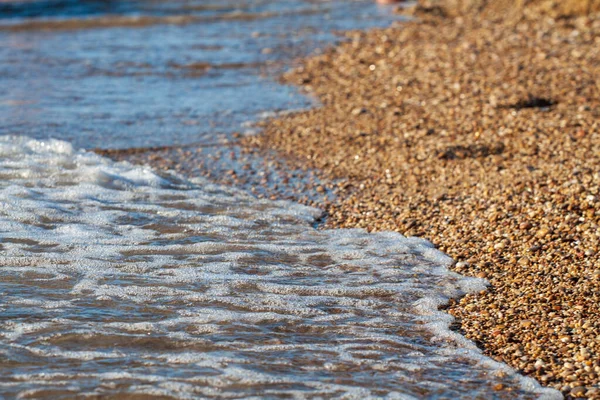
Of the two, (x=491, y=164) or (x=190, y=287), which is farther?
(x=491, y=164)

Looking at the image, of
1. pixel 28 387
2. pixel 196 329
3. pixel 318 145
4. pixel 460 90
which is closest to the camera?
pixel 28 387

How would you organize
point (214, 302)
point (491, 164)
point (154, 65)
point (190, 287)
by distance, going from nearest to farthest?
1. point (214, 302)
2. point (190, 287)
3. point (491, 164)
4. point (154, 65)

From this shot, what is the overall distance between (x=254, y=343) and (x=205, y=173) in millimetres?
3368

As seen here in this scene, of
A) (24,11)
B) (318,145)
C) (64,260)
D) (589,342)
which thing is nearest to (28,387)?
(64,260)

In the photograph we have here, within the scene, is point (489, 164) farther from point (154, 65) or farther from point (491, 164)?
point (154, 65)

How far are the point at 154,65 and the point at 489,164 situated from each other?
6.64 metres

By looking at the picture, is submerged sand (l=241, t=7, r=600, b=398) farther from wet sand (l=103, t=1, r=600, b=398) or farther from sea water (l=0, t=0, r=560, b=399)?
sea water (l=0, t=0, r=560, b=399)

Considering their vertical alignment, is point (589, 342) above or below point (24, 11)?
below

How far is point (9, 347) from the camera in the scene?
4.17 meters

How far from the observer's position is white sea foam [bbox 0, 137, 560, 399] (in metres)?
4.00

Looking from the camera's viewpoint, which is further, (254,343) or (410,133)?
(410,133)

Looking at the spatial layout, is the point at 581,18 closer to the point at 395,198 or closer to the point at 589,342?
Answer: the point at 395,198

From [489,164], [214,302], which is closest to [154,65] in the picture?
[489,164]

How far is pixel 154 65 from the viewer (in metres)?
12.3
